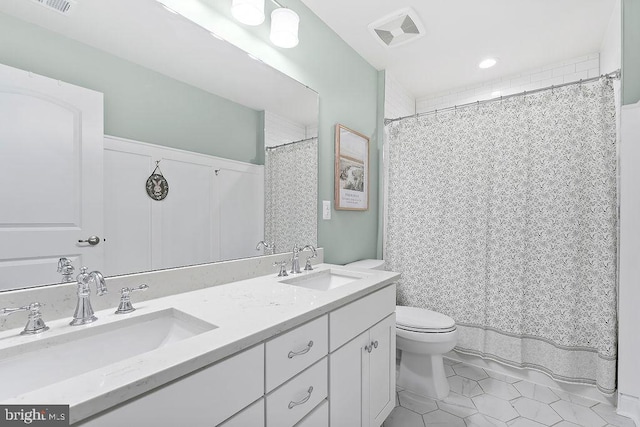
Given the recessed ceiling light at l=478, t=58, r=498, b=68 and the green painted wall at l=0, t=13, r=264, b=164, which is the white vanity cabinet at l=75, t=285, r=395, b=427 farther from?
the recessed ceiling light at l=478, t=58, r=498, b=68

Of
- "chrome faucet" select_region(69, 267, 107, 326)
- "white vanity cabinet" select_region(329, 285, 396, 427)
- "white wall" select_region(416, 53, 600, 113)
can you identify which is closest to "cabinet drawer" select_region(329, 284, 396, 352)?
"white vanity cabinet" select_region(329, 285, 396, 427)

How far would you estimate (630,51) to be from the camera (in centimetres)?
167

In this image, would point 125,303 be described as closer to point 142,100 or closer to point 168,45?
point 142,100

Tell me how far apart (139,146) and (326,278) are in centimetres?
112

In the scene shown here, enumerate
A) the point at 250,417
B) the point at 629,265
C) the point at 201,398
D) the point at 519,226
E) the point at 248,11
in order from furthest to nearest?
the point at 519,226, the point at 629,265, the point at 248,11, the point at 250,417, the point at 201,398

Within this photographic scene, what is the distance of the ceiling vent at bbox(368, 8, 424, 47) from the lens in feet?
6.36

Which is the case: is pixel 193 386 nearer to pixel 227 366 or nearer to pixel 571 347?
pixel 227 366

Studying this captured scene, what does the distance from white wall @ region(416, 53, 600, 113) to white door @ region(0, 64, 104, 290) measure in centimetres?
306

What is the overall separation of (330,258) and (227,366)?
54.3 inches

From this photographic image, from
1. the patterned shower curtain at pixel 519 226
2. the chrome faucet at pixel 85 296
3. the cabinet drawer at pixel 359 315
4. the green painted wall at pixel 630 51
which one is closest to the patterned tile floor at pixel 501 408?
the patterned shower curtain at pixel 519 226

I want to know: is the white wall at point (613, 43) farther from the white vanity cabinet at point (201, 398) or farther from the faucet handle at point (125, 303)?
the faucet handle at point (125, 303)

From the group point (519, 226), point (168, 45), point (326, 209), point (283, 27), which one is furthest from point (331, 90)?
point (519, 226)

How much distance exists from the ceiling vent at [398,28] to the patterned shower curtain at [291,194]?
3.10ft

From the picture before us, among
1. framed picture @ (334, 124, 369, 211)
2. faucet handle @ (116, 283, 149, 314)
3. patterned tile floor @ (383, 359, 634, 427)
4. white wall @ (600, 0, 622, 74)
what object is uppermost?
white wall @ (600, 0, 622, 74)
